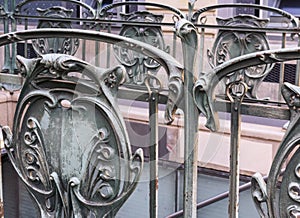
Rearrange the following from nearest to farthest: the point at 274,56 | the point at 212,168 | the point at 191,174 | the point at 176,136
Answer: the point at 274,56 < the point at 191,174 < the point at 176,136 < the point at 212,168

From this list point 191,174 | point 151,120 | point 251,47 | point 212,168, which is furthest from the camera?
point 212,168

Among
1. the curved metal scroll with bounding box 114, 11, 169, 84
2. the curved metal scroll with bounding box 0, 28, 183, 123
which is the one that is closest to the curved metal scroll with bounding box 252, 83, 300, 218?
the curved metal scroll with bounding box 0, 28, 183, 123

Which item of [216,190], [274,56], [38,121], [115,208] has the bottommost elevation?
[216,190]

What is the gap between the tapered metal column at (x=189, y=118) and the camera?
1443mm

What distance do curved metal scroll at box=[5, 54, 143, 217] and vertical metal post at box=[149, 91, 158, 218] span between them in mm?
81

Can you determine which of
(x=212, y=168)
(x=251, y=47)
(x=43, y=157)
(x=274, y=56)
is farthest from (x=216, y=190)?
(x=274, y=56)

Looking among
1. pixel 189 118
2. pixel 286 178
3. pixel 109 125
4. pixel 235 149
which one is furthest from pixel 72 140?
pixel 286 178

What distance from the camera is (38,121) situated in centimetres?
170

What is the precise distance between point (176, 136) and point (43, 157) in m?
0.66

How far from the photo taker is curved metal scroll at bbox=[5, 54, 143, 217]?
156 cm

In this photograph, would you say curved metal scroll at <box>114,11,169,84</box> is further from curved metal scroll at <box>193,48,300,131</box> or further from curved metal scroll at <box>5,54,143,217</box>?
curved metal scroll at <box>193,48,300,131</box>

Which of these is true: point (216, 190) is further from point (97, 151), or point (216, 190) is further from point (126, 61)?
point (97, 151)

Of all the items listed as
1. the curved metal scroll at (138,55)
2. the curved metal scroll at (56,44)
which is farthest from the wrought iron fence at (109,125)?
the curved metal scroll at (56,44)

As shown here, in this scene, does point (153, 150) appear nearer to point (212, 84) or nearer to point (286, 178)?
point (212, 84)
